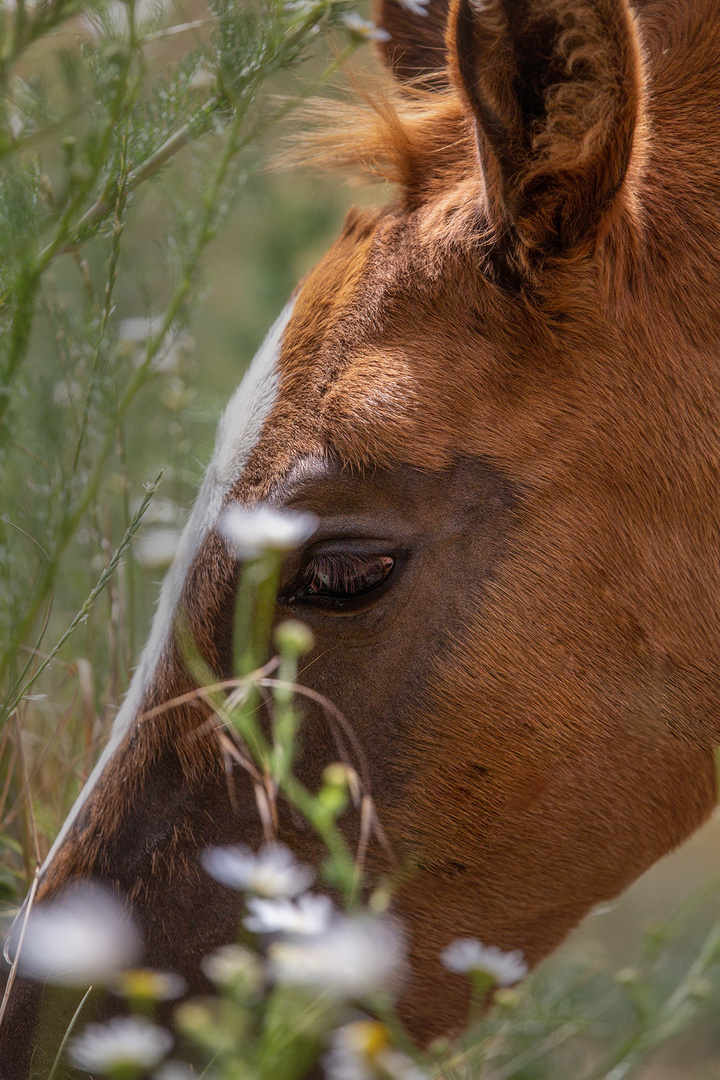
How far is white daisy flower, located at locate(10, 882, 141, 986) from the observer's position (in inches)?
62.6

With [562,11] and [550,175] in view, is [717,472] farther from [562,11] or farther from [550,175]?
[562,11]

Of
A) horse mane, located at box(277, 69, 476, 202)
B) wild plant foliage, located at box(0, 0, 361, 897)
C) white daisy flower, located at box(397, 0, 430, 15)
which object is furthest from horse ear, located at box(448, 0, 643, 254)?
white daisy flower, located at box(397, 0, 430, 15)

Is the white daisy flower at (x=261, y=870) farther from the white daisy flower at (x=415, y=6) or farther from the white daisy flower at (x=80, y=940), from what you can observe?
the white daisy flower at (x=415, y=6)

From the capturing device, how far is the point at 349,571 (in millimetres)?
1617

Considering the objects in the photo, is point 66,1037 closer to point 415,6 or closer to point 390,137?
point 390,137

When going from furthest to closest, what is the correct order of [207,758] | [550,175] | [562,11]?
[207,758], [550,175], [562,11]

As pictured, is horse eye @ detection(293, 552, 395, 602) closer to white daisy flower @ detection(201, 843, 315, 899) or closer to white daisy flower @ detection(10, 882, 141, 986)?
white daisy flower @ detection(201, 843, 315, 899)

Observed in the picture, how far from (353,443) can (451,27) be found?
682 millimetres

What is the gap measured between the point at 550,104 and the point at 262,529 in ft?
2.68

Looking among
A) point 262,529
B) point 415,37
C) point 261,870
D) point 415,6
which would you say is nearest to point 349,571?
point 262,529

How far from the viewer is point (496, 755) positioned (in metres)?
1.65

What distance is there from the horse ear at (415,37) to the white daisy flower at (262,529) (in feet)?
3.93

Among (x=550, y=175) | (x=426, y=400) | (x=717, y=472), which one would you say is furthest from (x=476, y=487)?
(x=550, y=175)

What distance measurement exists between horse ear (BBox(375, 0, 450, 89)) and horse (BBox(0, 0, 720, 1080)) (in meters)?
0.68
